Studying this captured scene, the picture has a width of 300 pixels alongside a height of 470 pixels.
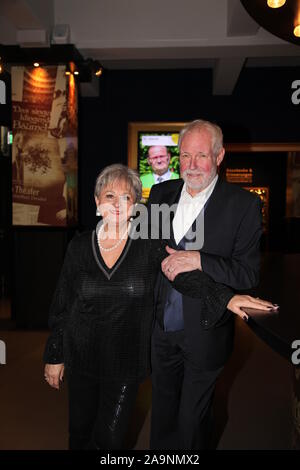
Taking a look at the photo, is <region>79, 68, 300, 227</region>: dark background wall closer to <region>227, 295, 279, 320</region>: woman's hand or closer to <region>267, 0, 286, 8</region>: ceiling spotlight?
<region>267, 0, 286, 8</region>: ceiling spotlight

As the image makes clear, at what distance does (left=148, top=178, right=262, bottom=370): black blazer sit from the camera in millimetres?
1736

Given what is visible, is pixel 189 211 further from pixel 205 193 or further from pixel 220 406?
pixel 220 406

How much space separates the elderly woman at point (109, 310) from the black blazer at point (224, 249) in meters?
0.14

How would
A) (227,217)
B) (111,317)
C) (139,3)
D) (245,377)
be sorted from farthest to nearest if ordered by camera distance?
(139,3), (245,377), (227,217), (111,317)

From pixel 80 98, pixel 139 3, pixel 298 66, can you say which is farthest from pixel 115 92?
pixel 298 66

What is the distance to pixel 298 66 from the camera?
6.63 metres

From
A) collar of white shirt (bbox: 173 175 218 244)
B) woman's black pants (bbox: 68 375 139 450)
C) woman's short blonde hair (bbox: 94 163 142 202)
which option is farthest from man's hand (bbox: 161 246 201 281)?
woman's black pants (bbox: 68 375 139 450)

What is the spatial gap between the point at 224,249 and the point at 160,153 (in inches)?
204

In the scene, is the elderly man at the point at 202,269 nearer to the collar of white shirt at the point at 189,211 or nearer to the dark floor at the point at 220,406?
the collar of white shirt at the point at 189,211

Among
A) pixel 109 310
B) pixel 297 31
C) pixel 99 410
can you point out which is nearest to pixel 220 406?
pixel 99 410

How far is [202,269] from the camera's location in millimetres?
1669

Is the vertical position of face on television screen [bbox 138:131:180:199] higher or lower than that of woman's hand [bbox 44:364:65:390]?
higher
